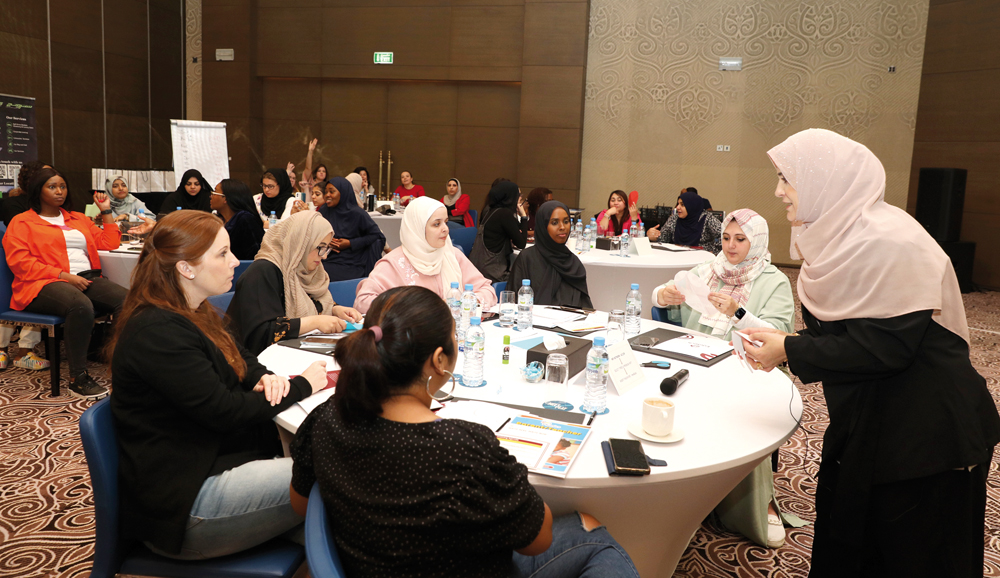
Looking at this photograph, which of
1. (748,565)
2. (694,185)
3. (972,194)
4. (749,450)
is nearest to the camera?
(749,450)

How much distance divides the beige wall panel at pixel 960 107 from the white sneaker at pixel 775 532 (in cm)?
840

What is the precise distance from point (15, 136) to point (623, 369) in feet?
29.5

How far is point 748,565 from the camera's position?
2.68 m

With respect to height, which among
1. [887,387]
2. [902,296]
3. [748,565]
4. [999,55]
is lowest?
[748,565]

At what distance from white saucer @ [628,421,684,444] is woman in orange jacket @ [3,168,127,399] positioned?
369 cm

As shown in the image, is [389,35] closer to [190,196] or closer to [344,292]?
[190,196]

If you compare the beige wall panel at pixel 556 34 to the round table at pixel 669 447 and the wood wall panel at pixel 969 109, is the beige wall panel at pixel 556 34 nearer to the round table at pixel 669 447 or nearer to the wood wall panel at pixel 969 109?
the wood wall panel at pixel 969 109

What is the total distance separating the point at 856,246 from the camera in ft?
5.76

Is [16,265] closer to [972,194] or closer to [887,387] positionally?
[887,387]

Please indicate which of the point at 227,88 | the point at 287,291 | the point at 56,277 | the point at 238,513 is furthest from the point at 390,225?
the point at 238,513

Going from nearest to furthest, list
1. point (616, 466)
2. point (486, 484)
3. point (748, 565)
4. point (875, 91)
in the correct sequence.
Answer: point (486, 484) < point (616, 466) < point (748, 565) < point (875, 91)

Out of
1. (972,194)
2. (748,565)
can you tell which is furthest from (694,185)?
(748,565)

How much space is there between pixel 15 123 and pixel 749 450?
9.58 meters

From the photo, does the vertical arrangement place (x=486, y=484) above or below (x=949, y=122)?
below
